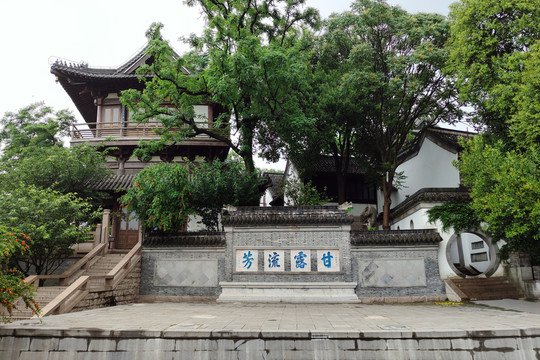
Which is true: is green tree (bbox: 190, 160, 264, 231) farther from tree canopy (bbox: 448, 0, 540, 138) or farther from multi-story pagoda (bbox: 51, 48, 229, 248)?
tree canopy (bbox: 448, 0, 540, 138)

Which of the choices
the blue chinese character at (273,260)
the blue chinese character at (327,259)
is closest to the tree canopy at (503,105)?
the blue chinese character at (327,259)

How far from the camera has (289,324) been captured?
6.46 m

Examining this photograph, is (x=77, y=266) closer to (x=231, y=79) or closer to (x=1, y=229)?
(x=1, y=229)

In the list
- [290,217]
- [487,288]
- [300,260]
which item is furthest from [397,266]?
[290,217]

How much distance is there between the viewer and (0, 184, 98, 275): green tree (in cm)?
937

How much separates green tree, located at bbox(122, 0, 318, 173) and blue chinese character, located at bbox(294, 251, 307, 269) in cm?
405

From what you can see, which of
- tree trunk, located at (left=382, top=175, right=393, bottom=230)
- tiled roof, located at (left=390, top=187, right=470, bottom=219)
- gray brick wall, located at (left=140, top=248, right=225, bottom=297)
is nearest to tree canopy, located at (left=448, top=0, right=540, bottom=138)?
tiled roof, located at (left=390, top=187, right=470, bottom=219)

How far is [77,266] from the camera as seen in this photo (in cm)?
1019

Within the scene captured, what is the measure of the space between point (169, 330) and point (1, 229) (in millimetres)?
3105

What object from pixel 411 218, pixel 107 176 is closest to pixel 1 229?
pixel 107 176

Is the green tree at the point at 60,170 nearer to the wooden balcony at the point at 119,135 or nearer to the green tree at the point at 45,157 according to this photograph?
the green tree at the point at 45,157

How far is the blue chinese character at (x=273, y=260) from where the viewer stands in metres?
11.1

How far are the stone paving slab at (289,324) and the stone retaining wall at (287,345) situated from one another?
0.02m

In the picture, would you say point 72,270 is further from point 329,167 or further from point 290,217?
point 329,167
